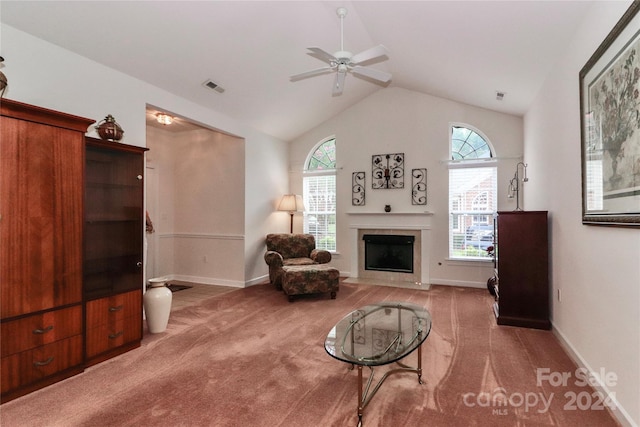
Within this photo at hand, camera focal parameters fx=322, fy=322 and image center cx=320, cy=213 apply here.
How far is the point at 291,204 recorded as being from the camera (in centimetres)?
618

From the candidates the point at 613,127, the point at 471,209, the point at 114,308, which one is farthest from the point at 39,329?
the point at 471,209

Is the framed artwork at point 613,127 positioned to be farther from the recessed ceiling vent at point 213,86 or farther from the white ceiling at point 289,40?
the recessed ceiling vent at point 213,86

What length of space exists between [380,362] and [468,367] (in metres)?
1.20

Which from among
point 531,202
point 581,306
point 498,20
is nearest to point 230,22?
point 498,20

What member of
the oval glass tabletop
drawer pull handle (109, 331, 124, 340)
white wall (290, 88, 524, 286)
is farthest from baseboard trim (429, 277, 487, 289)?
drawer pull handle (109, 331, 124, 340)

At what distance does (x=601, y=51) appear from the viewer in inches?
84.1

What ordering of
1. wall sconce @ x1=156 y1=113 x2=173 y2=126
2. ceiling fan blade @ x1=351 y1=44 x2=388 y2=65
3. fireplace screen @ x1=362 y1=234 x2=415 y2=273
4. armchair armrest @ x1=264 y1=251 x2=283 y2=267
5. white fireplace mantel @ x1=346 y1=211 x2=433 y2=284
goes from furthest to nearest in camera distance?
fireplace screen @ x1=362 y1=234 x2=415 y2=273, white fireplace mantel @ x1=346 y1=211 x2=433 y2=284, armchair armrest @ x1=264 y1=251 x2=283 y2=267, wall sconce @ x1=156 y1=113 x2=173 y2=126, ceiling fan blade @ x1=351 y1=44 x2=388 y2=65

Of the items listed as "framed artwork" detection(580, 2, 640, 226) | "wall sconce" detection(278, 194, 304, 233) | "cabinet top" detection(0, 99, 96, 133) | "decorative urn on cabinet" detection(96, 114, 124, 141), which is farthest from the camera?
"wall sconce" detection(278, 194, 304, 233)

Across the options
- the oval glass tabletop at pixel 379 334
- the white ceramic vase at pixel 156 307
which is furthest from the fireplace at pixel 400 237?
the white ceramic vase at pixel 156 307

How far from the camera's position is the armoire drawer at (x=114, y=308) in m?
2.64

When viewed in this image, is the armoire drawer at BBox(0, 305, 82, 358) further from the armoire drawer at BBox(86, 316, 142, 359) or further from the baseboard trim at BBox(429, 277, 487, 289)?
the baseboard trim at BBox(429, 277, 487, 289)

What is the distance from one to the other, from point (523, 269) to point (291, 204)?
391 centimetres

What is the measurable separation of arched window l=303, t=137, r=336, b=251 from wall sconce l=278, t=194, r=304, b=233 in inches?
17.8

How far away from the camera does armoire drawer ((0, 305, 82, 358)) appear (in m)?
2.10
